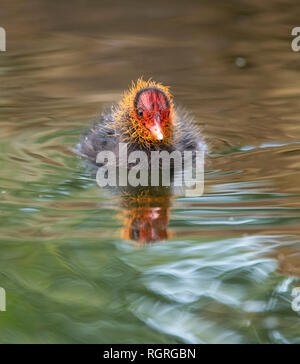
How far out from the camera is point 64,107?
591 centimetres

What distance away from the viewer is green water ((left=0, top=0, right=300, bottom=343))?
2.75m

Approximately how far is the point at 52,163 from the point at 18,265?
158 cm

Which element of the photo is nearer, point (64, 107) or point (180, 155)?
point (180, 155)

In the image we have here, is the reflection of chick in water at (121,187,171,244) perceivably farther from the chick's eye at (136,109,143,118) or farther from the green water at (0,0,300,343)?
the chick's eye at (136,109,143,118)

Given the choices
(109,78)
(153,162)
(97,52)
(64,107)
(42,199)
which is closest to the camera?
(42,199)

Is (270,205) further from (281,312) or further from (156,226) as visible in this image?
(281,312)

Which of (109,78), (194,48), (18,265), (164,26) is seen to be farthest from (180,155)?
(164,26)

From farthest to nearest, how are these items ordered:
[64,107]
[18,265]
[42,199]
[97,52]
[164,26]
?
1. [164,26]
2. [97,52]
3. [64,107]
4. [42,199]
5. [18,265]

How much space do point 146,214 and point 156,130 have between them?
3.00 ft

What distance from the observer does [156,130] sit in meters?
4.46

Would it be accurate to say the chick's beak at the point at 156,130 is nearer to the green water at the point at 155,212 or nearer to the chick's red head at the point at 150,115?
the chick's red head at the point at 150,115

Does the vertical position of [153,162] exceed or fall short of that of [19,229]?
it exceeds it

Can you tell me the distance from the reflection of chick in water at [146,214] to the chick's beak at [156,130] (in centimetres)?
38

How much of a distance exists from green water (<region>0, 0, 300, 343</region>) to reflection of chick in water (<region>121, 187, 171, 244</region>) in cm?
2
